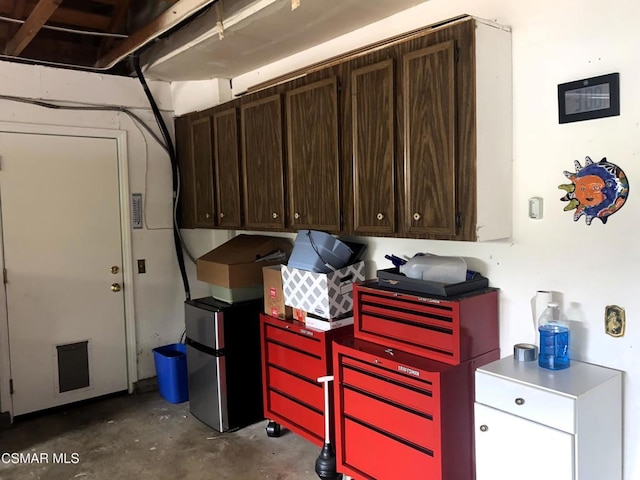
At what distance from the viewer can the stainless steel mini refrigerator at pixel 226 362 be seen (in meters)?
3.21

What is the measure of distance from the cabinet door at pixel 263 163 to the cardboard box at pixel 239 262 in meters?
0.21

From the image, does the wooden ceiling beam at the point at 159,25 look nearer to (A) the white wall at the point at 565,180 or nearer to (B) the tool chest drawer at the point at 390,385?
(A) the white wall at the point at 565,180

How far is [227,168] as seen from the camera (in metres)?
3.51

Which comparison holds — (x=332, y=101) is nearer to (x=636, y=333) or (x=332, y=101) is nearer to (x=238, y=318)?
(x=238, y=318)

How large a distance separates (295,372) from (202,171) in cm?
171

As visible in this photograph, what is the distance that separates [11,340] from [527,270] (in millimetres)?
3321

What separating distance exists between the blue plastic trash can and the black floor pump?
1.49 m

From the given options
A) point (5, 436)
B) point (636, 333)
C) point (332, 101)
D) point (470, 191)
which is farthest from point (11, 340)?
point (636, 333)

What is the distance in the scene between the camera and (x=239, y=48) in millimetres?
3166

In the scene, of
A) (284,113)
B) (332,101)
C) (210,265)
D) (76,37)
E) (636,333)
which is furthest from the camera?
(76,37)

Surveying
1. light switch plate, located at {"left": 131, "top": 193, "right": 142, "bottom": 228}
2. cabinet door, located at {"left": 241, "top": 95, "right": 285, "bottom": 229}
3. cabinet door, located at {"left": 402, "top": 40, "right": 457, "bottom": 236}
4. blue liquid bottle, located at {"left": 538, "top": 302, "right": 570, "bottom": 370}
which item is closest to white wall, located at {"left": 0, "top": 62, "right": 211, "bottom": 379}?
light switch plate, located at {"left": 131, "top": 193, "right": 142, "bottom": 228}

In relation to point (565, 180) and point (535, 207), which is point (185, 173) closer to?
point (535, 207)

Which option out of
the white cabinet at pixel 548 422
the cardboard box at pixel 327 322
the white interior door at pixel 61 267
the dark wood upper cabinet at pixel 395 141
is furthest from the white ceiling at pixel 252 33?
the white cabinet at pixel 548 422

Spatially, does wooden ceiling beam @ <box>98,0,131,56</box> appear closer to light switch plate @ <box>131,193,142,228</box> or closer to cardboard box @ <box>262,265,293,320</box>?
light switch plate @ <box>131,193,142,228</box>
